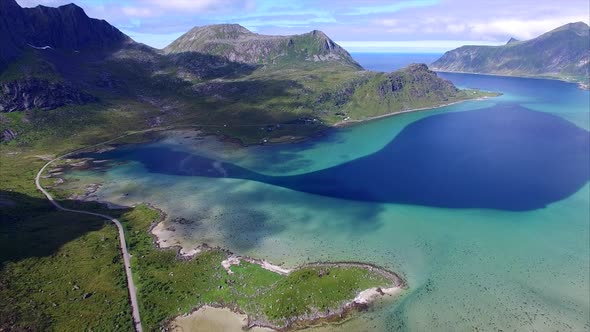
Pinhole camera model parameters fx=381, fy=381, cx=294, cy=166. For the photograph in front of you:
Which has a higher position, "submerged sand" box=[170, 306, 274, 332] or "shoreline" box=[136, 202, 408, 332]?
"shoreline" box=[136, 202, 408, 332]

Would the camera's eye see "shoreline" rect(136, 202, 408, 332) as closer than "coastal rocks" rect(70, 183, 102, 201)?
Yes

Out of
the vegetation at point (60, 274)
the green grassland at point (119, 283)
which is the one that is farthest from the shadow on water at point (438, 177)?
the vegetation at point (60, 274)

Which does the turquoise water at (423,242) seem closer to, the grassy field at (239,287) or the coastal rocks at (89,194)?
the coastal rocks at (89,194)

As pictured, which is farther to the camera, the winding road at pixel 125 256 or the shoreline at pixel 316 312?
the winding road at pixel 125 256

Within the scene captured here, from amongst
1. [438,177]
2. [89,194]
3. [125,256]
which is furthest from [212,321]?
[438,177]

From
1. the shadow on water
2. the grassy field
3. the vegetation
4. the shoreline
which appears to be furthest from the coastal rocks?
the grassy field

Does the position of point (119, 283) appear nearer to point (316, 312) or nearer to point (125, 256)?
point (125, 256)

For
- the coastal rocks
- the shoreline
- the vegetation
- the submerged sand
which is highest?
the coastal rocks

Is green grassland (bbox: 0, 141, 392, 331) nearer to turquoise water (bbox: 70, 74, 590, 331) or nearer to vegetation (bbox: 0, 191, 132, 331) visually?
vegetation (bbox: 0, 191, 132, 331)
